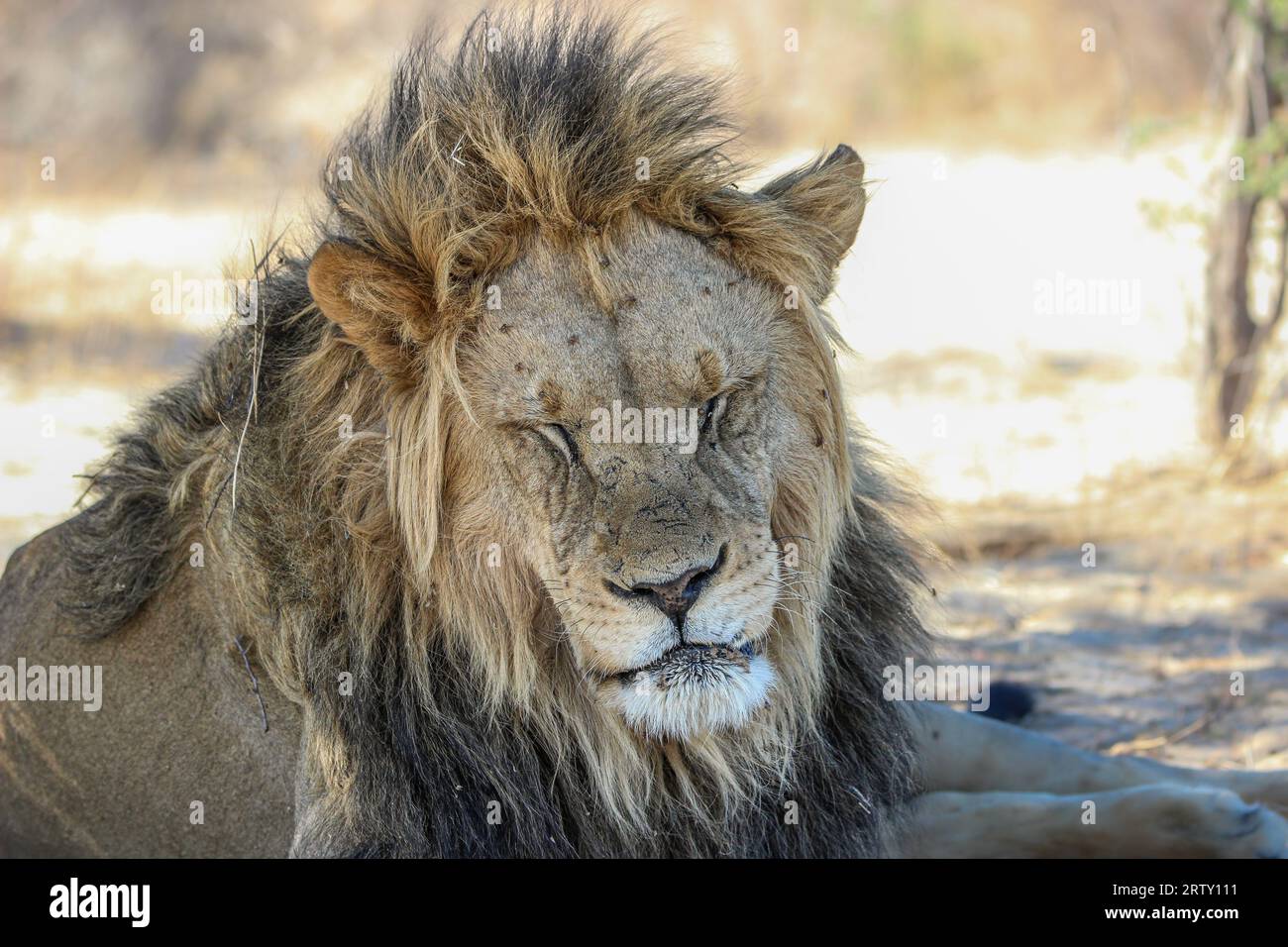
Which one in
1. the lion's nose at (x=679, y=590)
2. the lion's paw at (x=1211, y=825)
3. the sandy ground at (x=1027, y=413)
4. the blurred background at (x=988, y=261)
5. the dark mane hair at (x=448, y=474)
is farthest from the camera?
the blurred background at (x=988, y=261)

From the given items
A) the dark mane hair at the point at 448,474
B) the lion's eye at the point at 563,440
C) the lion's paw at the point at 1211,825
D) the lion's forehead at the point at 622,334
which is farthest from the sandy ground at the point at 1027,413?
the lion's eye at the point at 563,440

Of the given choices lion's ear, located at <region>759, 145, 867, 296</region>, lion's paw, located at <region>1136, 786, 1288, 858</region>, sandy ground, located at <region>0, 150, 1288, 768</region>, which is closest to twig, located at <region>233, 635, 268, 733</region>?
sandy ground, located at <region>0, 150, 1288, 768</region>

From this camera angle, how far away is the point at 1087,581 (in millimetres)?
7082

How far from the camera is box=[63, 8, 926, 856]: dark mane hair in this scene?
3488mm

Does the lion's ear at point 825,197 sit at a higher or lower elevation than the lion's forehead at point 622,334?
higher

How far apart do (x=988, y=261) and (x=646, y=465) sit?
969cm

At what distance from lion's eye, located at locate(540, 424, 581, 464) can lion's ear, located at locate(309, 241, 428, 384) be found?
393mm

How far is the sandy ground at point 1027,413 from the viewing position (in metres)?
6.01

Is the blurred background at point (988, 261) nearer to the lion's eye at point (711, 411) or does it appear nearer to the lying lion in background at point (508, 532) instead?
the lying lion in background at point (508, 532)

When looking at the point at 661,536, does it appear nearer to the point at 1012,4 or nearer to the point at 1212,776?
the point at 1212,776

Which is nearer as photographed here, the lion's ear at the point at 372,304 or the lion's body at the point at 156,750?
the lion's ear at the point at 372,304

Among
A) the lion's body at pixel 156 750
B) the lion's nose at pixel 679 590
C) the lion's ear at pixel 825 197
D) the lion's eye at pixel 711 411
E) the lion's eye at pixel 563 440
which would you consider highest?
the lion's ear at pixel 825 197

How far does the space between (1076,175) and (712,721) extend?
38.7ft

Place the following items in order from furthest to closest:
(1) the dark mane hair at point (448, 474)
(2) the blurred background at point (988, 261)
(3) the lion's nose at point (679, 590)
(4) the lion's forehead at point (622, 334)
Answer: (2) the blurred background at point (988, 261) < (1) the dark mane hair at point (448, 474) < (4) the lion's forehead at point (622, 334) < (3) the lion's nose at point (679, 590)
